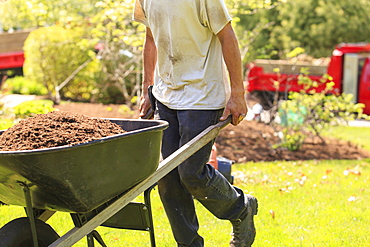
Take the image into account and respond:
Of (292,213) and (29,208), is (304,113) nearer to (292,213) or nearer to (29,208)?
(292,213)

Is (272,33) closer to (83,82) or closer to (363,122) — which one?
(363,122)

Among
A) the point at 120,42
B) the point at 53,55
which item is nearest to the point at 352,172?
the point at 120,42

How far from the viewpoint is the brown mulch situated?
6.59m

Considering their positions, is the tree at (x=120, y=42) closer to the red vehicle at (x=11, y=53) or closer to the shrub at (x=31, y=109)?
the shrub at (x=31, y=109)

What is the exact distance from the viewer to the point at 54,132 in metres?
2.35

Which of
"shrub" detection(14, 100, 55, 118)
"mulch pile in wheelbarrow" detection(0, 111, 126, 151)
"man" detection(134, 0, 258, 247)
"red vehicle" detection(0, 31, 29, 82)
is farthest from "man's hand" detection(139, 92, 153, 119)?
"red vehicle" detection(0, 31, 29, 82)

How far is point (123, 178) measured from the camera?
2.45 m

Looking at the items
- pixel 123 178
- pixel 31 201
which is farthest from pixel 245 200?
pixel 31 201

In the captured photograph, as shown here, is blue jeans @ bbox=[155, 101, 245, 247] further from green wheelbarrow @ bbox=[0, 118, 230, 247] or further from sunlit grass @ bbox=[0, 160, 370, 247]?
sunlit grass @ bbox=[0, 160, 370, 247]

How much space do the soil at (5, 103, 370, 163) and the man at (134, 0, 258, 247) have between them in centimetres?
316

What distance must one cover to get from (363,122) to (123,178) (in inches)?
373

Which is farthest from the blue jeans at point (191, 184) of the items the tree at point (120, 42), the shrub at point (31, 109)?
the tree at point (120, 42)

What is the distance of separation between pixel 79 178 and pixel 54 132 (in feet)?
0.85

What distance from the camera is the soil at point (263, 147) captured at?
6.59 m
